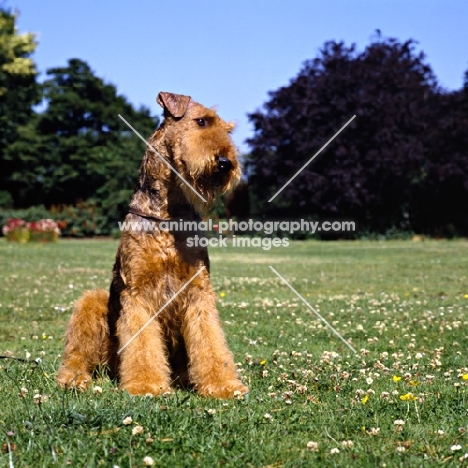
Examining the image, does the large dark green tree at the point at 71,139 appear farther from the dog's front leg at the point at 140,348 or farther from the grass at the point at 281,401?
the dog's front leg at the point at 140,348

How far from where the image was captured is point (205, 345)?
14.7ft

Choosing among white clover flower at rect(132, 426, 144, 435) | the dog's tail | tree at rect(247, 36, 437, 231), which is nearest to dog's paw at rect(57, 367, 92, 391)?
the dog's tail

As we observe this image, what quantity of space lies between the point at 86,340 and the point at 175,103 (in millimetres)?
1918

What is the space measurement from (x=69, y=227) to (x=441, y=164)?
2294cm

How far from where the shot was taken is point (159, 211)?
463cm

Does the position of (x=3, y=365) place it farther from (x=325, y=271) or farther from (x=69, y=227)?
(x=69, y=227)

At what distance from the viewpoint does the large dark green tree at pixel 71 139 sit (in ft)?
149

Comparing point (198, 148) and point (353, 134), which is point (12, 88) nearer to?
point (353, 134)

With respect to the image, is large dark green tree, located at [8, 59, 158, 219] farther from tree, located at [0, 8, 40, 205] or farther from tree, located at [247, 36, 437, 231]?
tree, located at [247, 36, 437, 231]

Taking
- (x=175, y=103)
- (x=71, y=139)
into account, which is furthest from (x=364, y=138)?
A: (x=175, y=103)

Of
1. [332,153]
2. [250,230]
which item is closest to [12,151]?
[250,230]

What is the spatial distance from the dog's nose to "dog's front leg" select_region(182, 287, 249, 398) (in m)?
0.88

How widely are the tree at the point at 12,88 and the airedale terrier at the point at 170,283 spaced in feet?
143

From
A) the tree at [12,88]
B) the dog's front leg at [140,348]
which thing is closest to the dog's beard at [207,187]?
the dog's front leg at [140,348]
